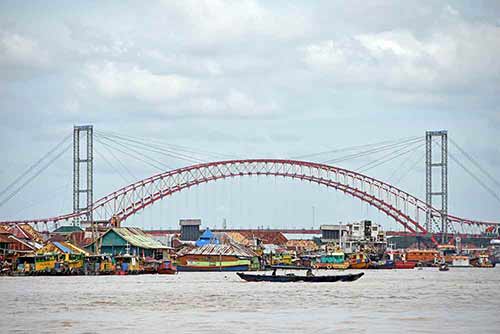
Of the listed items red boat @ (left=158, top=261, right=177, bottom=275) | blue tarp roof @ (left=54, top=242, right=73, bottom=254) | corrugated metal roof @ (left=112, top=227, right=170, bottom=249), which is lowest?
red boat @ (left=158, top=261, right=177, bottom=275)

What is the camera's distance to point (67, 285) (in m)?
86.8

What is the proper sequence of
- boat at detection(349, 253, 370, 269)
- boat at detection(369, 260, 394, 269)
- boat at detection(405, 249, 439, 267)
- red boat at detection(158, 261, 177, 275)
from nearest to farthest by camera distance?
red boat at detection(158, 261, 177, 275) < boat at detection(349, 253, 370, 269) < boat at detection(369, 260, 394, 269) < boat at detection(405, 249, 439, 267)

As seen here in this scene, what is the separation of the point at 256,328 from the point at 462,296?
28.7 meters

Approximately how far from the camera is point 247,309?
5891cm

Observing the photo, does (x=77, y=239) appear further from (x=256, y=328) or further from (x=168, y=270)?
(x=256, y=328)

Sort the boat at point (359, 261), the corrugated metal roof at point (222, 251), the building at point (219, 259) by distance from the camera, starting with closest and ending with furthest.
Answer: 1. the building at point (219, 259)
2. the corrugated metal roof at point (222, 251)
3. the boat at point (359, 261)

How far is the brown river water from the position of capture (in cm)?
4888

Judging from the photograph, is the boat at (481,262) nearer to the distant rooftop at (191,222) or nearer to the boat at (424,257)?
the boat at (424,257)

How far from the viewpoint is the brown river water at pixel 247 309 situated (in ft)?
160

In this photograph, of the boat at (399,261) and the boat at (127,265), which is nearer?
the boat at (127,265)

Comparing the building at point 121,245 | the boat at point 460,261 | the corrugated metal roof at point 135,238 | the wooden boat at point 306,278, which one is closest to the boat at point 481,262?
the boat at point 460,261

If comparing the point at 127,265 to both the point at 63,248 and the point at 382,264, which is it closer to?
the point at 63,248

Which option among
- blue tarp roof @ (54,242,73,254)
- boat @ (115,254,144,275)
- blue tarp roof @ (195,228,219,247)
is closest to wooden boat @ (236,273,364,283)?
boat @ (115,254,144,275)

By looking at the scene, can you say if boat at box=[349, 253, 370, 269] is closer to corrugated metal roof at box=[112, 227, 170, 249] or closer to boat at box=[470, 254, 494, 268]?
corrugated metal roof at box=[112, 227, 170, 249]
